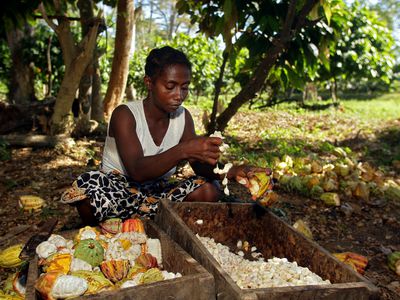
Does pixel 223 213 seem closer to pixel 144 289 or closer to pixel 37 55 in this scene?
pixel 144 289

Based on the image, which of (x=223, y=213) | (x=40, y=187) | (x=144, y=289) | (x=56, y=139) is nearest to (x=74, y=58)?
(x=56, y=139)

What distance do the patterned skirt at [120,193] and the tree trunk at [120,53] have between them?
2994mm

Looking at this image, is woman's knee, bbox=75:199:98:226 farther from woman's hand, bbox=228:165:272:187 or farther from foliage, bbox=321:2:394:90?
foliage, bbox=321:2:394:90

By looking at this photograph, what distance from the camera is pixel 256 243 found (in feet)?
8.13

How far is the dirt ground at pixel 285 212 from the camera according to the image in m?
3.10

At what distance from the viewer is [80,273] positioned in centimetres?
169

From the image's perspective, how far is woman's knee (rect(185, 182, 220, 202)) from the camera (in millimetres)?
2602

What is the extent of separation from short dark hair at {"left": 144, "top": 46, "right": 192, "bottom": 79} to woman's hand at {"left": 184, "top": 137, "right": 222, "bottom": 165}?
1.86 feet

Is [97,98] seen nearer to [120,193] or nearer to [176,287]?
[120,193]

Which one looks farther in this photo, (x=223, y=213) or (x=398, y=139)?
(x=398, y=139)

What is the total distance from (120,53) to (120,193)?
148 inches

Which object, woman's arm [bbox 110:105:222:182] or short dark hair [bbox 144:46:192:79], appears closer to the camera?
woman's arm [bbox 110:105:222:182]

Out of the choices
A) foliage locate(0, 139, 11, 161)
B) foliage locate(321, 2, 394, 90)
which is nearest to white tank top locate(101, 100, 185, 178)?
foliage locate(0, 139, 11, 161)

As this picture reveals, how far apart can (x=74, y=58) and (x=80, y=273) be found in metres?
3.41
